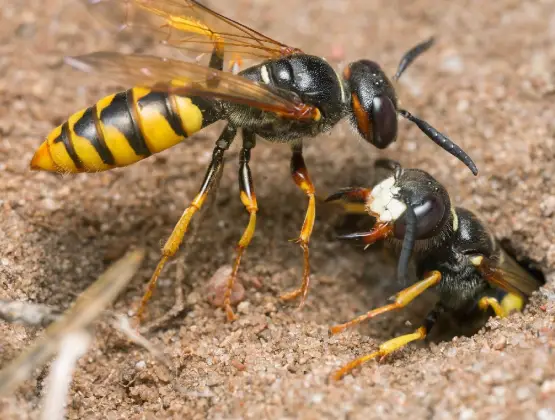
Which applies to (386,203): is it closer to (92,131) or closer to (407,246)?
(407,246)

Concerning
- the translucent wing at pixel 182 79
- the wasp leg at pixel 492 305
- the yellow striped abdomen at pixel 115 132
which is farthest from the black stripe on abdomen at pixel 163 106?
the wasp leg at pixel 492 305

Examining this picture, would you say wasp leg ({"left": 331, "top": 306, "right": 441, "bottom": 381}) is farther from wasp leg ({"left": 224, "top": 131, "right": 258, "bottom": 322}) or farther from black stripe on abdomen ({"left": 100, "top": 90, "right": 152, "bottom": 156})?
black stripe on abdomen ({"left": 100, "top": 90, "right": 152, "bottom": 156})

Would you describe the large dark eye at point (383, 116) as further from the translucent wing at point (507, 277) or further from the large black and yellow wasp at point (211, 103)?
the translucent wing at point (507, 277)

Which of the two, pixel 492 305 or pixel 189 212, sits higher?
pixel 189 212

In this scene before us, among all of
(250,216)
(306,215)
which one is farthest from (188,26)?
(306,215)

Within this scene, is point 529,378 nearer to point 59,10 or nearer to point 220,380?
point 220,380

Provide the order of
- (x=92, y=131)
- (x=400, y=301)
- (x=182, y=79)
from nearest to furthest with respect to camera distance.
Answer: (x=182, y=79), (x=92, y=131), (x=400, y=301)

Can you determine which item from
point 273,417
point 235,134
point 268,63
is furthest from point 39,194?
point 273,417
